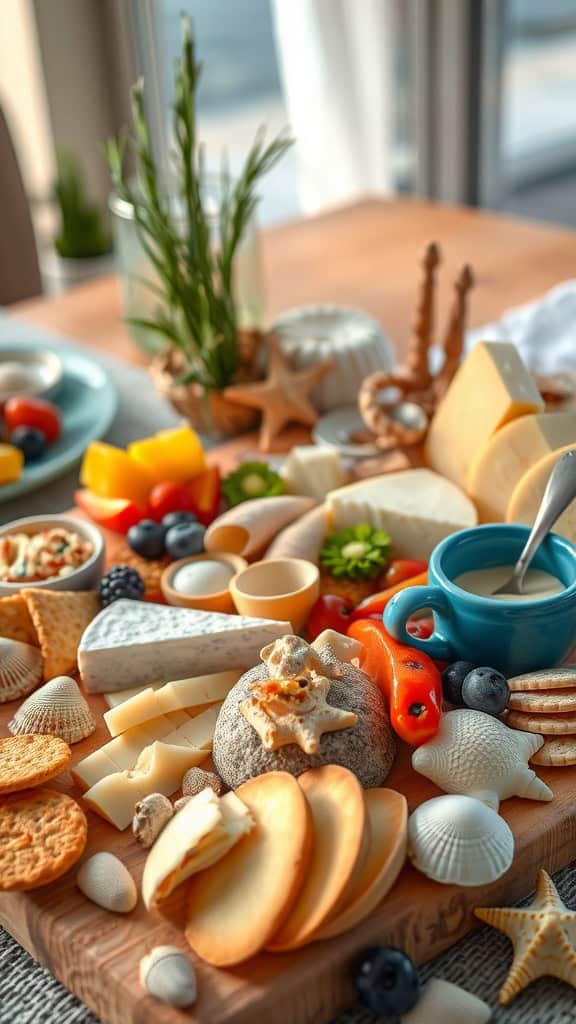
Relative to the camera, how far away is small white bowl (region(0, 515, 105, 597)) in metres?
1.04

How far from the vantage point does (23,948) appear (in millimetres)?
799

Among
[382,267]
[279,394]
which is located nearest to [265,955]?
[279,394]

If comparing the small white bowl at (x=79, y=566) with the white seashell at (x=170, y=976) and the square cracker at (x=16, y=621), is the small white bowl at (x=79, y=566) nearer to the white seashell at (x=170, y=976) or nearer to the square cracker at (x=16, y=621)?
the square cracker at (x=16, y=621)

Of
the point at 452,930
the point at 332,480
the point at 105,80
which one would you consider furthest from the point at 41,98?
the point at 452,930

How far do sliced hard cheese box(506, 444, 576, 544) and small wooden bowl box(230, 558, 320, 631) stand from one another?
20 cm

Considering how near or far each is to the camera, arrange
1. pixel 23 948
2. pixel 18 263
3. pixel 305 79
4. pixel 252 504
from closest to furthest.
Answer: pixel 23 948 → pixel 252 504 → pixel 18 263 → pixel 305 79

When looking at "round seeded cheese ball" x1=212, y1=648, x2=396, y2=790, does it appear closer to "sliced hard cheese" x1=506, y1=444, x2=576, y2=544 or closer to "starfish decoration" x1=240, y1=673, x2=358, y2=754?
"starfish decoration" x1=240, y1=673, x2=358, y2=754

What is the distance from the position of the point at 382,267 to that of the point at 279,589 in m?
0.94

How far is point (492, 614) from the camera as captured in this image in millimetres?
884

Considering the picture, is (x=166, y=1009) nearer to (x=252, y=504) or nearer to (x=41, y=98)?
(x=252, y=504)

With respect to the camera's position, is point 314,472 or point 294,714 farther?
point 314,472

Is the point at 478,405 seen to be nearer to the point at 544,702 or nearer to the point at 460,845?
the point at 544,702

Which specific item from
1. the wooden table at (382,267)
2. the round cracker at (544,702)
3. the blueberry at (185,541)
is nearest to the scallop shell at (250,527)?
the blueberry at (185,541)

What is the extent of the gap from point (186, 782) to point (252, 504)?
36cm
